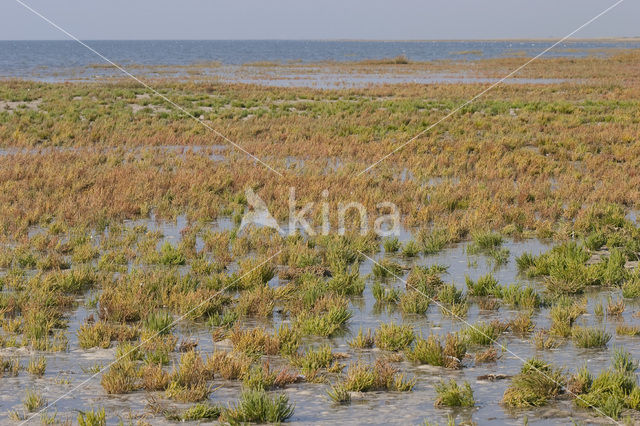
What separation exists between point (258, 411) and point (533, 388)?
223cm

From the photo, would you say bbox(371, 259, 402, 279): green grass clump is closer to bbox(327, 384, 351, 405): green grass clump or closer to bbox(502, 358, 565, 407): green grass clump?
bbox(502, 358, 565, 407): green grass clump

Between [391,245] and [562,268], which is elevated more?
[562,268]

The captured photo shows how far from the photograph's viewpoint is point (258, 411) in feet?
18.4

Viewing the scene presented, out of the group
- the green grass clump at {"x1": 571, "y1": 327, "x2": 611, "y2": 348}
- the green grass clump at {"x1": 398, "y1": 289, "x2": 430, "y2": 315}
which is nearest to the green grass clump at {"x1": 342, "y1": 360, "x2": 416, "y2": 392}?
the green grass clump at {"x1": 571, "y1": 327, "x2": 611, "y2": 348}

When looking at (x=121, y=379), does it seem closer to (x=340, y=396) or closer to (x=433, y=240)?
(x=340, y=396)

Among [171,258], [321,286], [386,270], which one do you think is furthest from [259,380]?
[171,258]

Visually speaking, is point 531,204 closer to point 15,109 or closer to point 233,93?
point 15,109

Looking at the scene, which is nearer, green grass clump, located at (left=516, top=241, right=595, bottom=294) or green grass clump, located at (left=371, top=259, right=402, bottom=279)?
green grass clump, located at (left=516, top=241, right=595, bottom=294)

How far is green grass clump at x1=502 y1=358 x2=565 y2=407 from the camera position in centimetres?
595

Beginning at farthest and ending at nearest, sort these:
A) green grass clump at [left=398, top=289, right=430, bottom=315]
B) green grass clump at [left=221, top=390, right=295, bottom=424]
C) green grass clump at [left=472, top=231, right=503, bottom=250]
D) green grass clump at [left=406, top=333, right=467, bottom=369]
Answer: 1. green grass clump at [left=472, top=231, right=503, bottom=250]
2. green grass clump at [left=398, top=289, right=430, bottom=315]
3. green grass clump at [left=406, top=333, right=467, bottom=369]
4. green grass clump at [left=221, top=390, right=295, bottom=424]

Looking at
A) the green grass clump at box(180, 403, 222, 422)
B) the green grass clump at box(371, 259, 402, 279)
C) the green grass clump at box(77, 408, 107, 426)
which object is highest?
the green grass clump at box(77, 408, 107, 426)

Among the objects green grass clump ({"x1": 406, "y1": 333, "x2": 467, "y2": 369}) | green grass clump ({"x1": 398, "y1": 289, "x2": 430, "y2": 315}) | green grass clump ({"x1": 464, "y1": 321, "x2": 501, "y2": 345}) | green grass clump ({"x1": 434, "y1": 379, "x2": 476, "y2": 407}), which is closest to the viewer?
green grass clump ({"x1": 434, "y1": 379, "x2": 476, "y2": 407})

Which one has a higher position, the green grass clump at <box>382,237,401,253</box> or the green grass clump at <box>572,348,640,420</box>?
the green grass clump at <box>572,348,640,420</box>

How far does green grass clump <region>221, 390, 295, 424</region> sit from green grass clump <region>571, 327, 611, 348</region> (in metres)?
3.12
